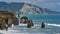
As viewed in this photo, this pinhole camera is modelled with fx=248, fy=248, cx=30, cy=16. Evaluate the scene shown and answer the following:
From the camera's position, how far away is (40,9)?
504 inches

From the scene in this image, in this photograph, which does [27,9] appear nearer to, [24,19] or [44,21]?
[24,19]

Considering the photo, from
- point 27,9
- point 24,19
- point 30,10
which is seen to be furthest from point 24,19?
point 27,9

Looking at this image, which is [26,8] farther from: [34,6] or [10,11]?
[10,11]

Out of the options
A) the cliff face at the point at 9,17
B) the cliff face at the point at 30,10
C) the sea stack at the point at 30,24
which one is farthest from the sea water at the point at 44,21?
the cliff face at the point at 30,10

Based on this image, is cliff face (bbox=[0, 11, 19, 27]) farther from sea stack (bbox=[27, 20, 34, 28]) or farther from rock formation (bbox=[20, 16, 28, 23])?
sea stack (bbox=[27, 20, 34, 28])

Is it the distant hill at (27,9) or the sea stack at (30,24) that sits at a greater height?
the distant hill at (27,9)

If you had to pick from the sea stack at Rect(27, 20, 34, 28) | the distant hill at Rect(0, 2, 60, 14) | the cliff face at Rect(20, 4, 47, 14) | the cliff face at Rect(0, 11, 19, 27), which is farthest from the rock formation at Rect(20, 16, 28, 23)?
the cliff face at Rect(20, 4, 47, 14)

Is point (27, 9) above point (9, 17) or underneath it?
above

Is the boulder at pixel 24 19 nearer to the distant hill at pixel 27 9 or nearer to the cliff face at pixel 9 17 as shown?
the cliff face at pixel 9 17

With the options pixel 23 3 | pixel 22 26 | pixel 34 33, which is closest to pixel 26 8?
pixel 23 3

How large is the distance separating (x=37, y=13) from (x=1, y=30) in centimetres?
204

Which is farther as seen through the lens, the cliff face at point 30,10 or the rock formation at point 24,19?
the rock formation at point 24,19

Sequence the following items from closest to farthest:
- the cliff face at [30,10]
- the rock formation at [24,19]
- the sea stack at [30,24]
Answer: the cliff face at [30,10] < the sea stack at [30,24] < the rock formation at [24,19]

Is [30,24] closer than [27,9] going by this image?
No
